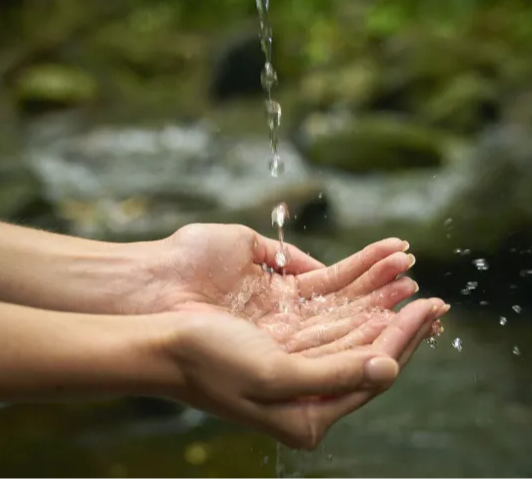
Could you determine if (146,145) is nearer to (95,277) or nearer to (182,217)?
(182,217)

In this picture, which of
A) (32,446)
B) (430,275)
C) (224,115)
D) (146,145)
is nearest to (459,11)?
(224,115)

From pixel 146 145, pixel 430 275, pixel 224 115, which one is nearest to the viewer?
pixel 430 275

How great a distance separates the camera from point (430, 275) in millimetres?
3170

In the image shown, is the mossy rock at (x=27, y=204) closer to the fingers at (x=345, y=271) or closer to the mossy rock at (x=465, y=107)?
the fingers at (x=345, y=271)

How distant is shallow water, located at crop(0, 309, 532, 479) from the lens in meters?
2.49

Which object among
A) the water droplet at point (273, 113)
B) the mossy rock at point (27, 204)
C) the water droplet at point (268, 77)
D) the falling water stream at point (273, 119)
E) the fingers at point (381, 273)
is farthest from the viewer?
the water droplet at point (268, 77)

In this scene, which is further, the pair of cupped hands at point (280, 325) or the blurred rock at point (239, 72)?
the blurred rock at point (239, 72)

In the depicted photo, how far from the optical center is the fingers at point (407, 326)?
54.7 inches

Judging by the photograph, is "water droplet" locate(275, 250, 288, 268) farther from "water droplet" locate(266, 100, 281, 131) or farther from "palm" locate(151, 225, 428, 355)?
"water droplet" locate(266, 100, 281, 131)

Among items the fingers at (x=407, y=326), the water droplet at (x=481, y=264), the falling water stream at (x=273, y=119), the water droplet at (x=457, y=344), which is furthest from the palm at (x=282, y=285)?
the water droplet at (x=481, y=264)

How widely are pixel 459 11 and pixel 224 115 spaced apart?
9.49ft

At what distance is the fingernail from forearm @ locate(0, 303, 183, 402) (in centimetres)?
37

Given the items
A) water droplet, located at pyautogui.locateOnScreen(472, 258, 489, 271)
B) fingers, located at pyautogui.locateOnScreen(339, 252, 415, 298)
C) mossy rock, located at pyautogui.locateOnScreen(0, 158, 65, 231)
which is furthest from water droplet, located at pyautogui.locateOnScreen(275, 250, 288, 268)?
mossy rock, located at pyautogui.locateOnScreen(0, 158, 65, 231)

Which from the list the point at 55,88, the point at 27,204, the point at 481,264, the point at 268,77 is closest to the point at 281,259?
the point at 481,264
